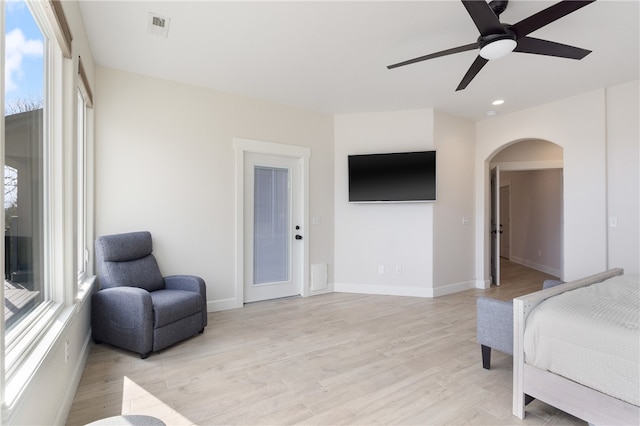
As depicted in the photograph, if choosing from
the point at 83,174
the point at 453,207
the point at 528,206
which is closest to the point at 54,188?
the point at 83,174

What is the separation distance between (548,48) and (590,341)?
1935mm

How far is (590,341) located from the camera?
1.61 m

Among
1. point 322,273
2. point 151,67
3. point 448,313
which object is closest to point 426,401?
point 448,313

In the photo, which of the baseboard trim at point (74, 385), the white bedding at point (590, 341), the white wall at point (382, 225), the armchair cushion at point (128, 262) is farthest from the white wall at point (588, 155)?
the baseboard trim at point (74, 385)

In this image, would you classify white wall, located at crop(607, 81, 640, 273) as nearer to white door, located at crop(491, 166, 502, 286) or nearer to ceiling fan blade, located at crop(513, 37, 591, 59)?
white door, located at crop(491, 166, 502, 286)

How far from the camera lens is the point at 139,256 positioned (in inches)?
127

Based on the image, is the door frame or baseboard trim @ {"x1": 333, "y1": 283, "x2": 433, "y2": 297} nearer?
the door frame

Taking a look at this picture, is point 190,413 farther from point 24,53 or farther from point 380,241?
point 380,241

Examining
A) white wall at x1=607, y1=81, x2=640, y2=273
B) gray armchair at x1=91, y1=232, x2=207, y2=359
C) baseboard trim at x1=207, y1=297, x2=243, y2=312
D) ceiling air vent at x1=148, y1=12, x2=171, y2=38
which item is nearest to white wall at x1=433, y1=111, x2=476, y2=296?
white wall at x1=607, y1=81, x2=640, y2=273

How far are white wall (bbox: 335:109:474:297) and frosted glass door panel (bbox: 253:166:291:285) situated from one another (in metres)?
0.84

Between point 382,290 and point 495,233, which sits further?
point 495,233

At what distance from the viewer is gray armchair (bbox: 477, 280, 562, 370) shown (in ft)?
7.50

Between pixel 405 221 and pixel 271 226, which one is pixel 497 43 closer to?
pixel 405 221

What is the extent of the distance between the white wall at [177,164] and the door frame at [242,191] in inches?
2.5
